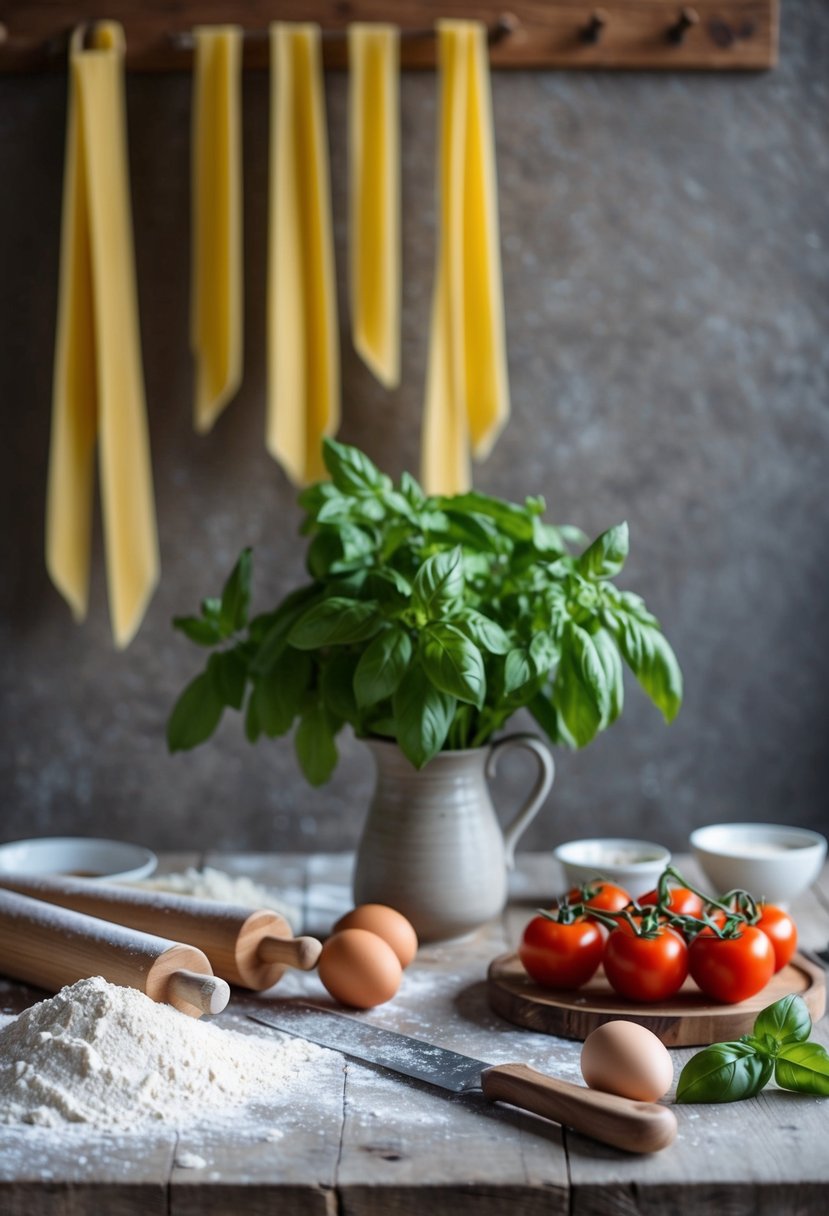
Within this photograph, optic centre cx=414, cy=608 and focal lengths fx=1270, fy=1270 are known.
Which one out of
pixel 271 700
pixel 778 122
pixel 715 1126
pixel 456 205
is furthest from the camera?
pixel 778 122

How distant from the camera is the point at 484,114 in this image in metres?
1.71

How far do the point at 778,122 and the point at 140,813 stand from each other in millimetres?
1366

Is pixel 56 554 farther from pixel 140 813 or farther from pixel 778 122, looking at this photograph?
pixel 778 122

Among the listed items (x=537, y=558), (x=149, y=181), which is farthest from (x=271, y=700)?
(x=149, y=181)

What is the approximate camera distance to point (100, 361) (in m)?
1.71

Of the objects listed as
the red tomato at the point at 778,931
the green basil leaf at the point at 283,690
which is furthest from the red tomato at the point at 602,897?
the green basil leaf at the point at 283,690

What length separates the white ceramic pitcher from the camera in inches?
51.5

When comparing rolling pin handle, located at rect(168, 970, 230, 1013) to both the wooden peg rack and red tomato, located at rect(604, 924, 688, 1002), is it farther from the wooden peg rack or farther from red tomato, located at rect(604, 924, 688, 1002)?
the wooden peg rack

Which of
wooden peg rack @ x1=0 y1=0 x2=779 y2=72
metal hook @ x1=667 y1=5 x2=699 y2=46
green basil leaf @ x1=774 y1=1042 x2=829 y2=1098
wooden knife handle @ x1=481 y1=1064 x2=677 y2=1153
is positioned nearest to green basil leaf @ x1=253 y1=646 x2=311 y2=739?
wooden knife handle @ x1=481 y1=1064 x2=677 y2=1153

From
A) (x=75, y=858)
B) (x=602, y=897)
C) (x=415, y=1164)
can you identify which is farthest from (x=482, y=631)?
(x=75, y=858)

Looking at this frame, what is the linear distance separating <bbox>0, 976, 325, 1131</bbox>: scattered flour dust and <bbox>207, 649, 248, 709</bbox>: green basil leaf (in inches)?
16.2

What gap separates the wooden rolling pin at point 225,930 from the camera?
3.78ft

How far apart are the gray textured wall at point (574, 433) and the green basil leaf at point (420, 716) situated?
70 centimetres

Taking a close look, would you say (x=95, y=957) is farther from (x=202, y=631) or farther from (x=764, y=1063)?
(x=764, y=1063)
